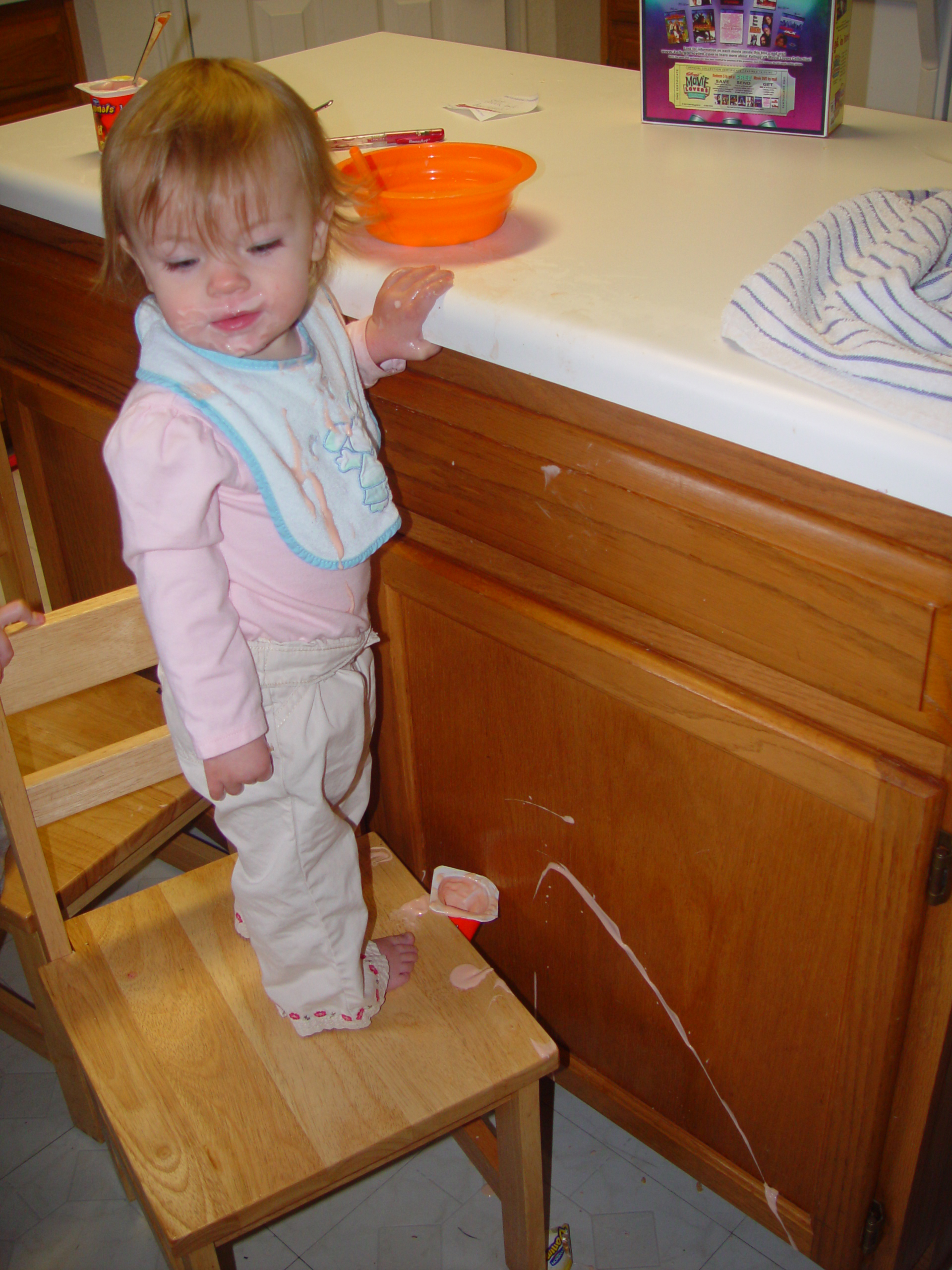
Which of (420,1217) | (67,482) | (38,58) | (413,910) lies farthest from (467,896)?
(38,58)

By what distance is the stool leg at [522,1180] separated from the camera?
3.03 ft

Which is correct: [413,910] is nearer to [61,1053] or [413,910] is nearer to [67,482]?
[61,1053]

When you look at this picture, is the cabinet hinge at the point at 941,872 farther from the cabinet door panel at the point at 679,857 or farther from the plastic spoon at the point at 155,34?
the plastic spoon at the point at 155,34

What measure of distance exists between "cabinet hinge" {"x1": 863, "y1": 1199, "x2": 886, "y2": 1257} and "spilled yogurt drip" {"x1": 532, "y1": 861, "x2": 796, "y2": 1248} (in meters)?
0.08

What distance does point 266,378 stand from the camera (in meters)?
0.77

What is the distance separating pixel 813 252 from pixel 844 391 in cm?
19

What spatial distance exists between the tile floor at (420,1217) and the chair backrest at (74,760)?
0.37m

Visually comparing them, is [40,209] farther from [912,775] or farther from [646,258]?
[912,775]

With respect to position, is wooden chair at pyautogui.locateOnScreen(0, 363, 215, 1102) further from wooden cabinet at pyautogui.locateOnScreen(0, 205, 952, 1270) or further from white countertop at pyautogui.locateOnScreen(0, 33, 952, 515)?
white countertop at pyautogui.locateOnScreen(0, 33, 952, 515)

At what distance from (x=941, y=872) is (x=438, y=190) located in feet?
2.04

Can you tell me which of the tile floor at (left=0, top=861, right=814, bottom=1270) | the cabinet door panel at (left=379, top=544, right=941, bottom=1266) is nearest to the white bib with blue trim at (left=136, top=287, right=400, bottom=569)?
the cabinet door panel at (left=379, top=544, right=941, bottom=1266)

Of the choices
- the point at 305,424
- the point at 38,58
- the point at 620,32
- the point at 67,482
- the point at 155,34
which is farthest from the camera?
the point at 620,32

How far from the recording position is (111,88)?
1067 millimetres

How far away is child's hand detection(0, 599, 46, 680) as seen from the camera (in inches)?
33.5
